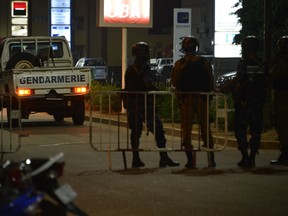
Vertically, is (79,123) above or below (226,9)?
below

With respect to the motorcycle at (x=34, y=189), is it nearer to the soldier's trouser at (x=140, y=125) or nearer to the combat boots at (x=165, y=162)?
the soldier's trouser at (x=140, y=125)

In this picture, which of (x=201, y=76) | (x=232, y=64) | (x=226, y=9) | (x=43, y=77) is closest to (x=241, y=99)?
(x=201, y=76)

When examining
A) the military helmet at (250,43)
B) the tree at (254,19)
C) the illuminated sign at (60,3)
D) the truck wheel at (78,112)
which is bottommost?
the truck wheel at (78,112)

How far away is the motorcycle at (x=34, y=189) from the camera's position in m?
5.46

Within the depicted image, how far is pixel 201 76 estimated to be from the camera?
12992mm

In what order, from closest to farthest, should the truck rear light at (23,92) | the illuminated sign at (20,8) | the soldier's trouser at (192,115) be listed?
the soldier's trouser at (192,115) < the truck rear light at (23,92) < the illuminated sign at (20,8)

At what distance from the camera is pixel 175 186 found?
11.3 metres

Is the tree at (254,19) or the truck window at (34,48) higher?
the tree at (254,19)

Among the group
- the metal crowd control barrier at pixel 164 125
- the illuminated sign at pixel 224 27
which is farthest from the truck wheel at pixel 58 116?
the illuminated sign at pixel 224 27

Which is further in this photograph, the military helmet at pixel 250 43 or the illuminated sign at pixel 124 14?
the illuminated sign at pixel 124 14

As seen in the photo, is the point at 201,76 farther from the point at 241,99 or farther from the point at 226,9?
the point at 226,9

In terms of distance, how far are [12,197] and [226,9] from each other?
38.7m

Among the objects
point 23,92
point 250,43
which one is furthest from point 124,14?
point 250,43

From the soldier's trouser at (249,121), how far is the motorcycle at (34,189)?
7038 millimetres
